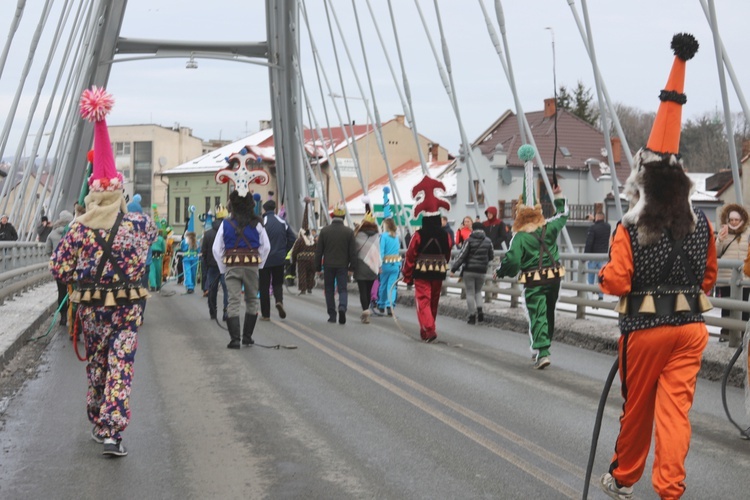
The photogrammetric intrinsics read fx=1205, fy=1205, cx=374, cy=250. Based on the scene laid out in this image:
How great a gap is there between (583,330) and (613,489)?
8.94m

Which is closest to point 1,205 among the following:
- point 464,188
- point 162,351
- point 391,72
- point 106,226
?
point 391,72

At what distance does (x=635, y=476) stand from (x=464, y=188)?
59.6 m

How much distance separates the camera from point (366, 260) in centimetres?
1836

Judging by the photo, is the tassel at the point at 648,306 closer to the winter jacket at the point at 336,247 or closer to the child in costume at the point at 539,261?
the child in costume at the point at 539,261

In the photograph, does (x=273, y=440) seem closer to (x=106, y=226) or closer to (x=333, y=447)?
(x=333, y=447)

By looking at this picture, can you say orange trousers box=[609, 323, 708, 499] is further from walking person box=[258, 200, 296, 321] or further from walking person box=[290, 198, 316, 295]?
walking person box=[290, 198, 316, 295]

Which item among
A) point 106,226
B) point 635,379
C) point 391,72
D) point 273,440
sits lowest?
point 273,440

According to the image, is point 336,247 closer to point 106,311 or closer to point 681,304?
point 106,311

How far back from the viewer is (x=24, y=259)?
928 inches

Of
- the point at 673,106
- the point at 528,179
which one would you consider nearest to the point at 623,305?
the point at 673,106

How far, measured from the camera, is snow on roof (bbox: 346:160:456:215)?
236 feet

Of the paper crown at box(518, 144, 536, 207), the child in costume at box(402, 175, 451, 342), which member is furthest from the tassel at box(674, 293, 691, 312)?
the child in costume at box(402, 175, 451, 342)

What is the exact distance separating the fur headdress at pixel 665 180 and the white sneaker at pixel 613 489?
1227mm

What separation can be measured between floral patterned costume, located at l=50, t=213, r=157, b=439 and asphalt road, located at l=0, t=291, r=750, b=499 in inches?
14.6
